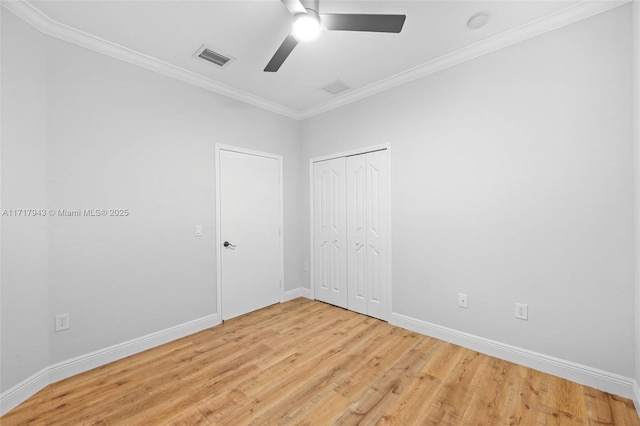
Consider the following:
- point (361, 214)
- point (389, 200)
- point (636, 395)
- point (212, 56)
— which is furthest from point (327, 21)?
point (636, 395)

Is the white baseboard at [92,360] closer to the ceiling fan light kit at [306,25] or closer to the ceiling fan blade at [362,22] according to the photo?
the ceiling fan light kit at [306,25]

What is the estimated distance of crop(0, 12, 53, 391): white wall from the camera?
1797 millimetres

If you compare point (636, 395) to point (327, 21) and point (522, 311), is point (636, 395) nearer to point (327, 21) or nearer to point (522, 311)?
point (522, 311)

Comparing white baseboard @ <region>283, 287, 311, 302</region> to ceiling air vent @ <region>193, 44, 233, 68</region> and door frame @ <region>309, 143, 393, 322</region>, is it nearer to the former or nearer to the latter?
door frame @ <region>309, 143, 393, 322</region>

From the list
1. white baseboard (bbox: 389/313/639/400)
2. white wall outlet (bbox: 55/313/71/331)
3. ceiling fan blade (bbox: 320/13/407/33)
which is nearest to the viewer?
ceiling fan blade (bbox: 320/13/407/33)

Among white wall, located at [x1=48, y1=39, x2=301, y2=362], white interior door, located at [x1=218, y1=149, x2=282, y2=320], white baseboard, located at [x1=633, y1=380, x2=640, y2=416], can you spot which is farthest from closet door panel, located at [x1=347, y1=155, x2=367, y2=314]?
white baseboard, located at [x1=633, y1=380, x2=640, y2=416]

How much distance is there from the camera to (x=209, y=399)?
1.85m

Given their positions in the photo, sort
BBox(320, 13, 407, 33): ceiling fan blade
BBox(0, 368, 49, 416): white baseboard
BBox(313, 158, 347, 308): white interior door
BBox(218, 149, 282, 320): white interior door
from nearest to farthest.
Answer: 1. BBox(320, 13, 407, 33): ceiling fan blade
2. BBox(0, 368, 49, 416): white baseboard
3. BBox(218, 149, 282, 320): white interior door
4. BBox(313, 158, 347, 308): white interior door

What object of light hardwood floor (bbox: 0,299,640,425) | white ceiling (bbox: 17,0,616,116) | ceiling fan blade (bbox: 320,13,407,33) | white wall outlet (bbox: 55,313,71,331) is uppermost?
white ceiling (bbox: 17,0,616,116)

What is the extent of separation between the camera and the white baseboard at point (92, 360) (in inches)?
70.5

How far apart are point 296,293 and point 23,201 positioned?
304 cm

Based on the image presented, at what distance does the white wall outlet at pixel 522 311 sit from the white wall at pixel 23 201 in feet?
12.4

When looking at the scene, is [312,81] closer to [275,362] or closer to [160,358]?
[275,362]

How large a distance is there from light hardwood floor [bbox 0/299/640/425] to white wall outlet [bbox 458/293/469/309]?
404mm
